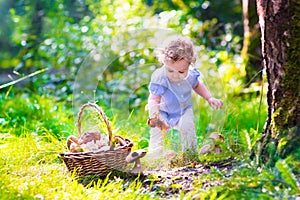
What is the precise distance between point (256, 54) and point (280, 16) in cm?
345

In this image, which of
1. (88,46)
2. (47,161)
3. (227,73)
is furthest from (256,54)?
(47,161)

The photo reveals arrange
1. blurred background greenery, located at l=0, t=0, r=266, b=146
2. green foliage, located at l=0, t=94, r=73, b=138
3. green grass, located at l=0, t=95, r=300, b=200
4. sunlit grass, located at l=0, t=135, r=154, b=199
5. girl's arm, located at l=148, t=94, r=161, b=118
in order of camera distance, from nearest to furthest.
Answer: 1. green grass, located at l=0, t=95, r=300, b=200
2. sunlit grass, located at l=0, t=135, r=154, b=199
3. girl's arm, located at l=148, t=94, r=161, b=118
4. green foliage, located at l=0, t=94, r=73, b=138
5. blurred background greenery, located at l=0, t=0, r=266, b=146

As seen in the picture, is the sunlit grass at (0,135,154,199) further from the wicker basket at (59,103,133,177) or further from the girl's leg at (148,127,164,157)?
the girl's leg at (148,127,164,157)

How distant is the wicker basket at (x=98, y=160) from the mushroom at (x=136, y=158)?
6 cm

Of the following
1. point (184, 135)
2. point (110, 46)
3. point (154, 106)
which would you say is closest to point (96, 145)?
point (154, 106)

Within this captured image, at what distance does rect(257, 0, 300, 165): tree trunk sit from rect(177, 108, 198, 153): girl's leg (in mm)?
472

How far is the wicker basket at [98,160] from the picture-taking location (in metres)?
2.82

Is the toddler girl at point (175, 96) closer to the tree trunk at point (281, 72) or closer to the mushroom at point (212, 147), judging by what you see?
the mushroom at point (212, 147)

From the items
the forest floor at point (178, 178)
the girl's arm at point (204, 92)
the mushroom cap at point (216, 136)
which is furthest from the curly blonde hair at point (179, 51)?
the forest floor at point (178, 178)

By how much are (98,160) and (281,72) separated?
3.23ft

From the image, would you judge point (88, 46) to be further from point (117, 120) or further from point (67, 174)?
point (67, 174)

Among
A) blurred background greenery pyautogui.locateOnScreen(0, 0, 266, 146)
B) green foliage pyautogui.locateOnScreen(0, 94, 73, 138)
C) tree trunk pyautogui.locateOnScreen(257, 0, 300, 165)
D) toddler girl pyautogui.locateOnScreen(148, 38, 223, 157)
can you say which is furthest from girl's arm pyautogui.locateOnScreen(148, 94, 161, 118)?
blurred background greenery pyautogui.locateOnScreen(0, 0, 266, 146)

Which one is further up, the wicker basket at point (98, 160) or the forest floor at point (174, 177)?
the wicker basket at point (98, 160)

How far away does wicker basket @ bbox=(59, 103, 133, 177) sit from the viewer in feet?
9.25
